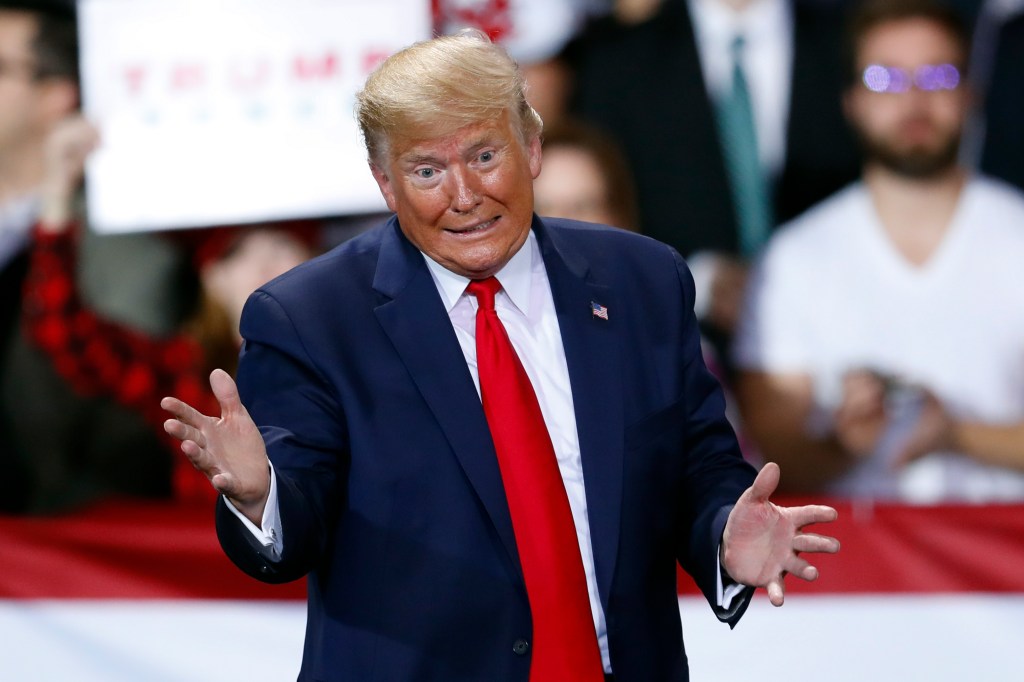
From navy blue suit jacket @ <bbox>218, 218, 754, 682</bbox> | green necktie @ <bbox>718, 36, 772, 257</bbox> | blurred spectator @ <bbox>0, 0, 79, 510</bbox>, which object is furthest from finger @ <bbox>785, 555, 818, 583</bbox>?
blurred spectator @ <bbox>0, 0, 79, 510</bbox>

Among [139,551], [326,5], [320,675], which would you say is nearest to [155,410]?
[139,551]

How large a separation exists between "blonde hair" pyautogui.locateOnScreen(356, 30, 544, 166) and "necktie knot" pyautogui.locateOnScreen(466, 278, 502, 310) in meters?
0.20

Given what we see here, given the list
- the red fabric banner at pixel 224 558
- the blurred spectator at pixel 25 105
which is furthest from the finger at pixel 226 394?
the blurred spectator at pixel 25 105

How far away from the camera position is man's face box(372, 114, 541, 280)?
157 cm

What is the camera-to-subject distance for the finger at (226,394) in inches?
54.7

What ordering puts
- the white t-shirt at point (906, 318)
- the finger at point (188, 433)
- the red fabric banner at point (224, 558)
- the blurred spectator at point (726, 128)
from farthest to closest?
the blurred spectator at point (726, 128)
the white t-shirt at point (906, 318)
the red fabric banner at point (224, 558)
the finger at point (188, 433)

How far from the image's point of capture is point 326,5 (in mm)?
3359

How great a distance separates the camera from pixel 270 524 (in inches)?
57.1

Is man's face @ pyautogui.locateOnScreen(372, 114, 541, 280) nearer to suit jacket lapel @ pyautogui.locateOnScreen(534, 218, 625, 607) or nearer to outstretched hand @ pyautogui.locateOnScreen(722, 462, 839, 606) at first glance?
suit jacket lapel @ pyautogui.locateOnScreen(534, 218, 625, 607)

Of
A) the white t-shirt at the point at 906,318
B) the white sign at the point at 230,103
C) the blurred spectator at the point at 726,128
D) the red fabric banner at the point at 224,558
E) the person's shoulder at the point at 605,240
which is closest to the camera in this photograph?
the person's shoulder at the point at 605,240

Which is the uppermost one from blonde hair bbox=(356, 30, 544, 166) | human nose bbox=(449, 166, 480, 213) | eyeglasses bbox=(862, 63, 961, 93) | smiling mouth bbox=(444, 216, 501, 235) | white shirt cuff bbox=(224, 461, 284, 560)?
eyeglasses bbox=(862, 63, 961, 93)

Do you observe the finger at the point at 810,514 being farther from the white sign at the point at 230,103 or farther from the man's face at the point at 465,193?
the white sign at the point at 230,103

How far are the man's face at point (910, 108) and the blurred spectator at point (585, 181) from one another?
0.59 m

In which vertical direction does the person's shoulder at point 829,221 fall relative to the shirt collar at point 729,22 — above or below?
below
